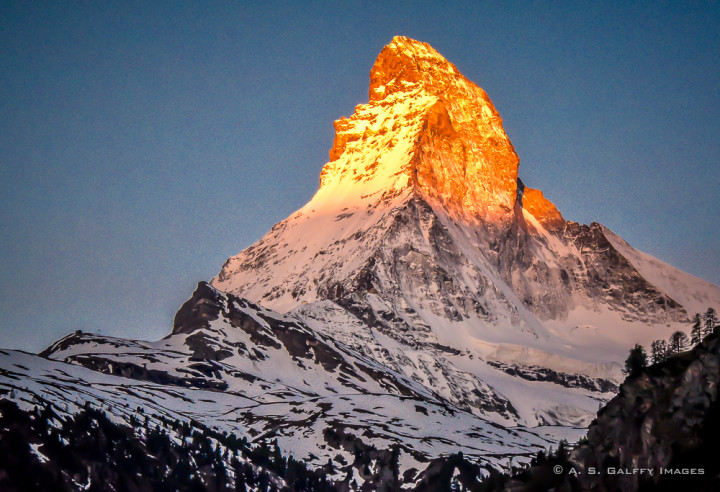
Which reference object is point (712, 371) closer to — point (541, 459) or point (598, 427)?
point (598, 427)

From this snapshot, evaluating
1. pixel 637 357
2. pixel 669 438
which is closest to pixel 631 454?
pixel 669 438

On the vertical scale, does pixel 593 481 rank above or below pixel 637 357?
below

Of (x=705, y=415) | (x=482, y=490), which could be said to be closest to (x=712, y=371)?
(x=705, y=415)

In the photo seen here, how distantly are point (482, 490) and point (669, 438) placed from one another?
6472 centimetres

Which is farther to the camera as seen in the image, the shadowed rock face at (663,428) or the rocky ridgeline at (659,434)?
the shadowed rock face at (663,428)

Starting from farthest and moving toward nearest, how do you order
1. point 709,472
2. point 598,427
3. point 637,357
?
1. point 637,357
2. point 598,427
3. point 709,472

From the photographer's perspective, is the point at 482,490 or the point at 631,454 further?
the point at 482,490

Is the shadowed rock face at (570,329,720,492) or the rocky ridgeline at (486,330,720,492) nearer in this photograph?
the rocky ridgeline at (486,330,720,492)

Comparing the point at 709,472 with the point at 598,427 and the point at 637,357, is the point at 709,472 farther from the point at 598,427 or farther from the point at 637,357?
the point at 637,357

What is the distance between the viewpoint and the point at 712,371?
119 metres

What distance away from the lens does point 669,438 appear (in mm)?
117375

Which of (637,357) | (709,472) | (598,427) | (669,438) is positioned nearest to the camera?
(709,472)

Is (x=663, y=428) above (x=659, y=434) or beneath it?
above

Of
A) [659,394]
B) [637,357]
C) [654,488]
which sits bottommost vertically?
[654,488]
